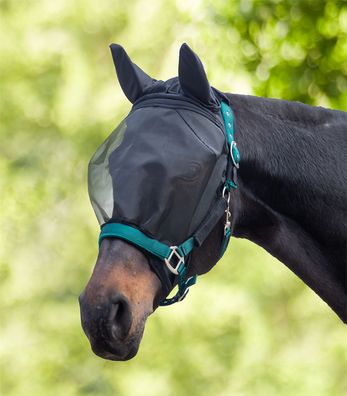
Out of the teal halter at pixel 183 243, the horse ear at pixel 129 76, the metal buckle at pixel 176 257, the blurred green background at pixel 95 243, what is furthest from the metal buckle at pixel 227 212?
the blurred green background at pixel 95 243

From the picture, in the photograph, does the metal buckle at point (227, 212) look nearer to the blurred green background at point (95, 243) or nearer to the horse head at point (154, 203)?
the horse head at point (154, 203)

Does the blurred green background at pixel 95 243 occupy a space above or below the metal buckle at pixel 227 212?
below

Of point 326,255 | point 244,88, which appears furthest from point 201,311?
point 326,255

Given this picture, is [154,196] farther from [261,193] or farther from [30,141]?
[30,141]

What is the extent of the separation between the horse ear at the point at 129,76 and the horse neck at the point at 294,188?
316 millimetres

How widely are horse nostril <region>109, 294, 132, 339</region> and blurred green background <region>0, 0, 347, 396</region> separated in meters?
3.53

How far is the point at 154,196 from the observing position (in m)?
2.86

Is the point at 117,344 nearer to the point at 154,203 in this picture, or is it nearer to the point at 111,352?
the point at 111,352

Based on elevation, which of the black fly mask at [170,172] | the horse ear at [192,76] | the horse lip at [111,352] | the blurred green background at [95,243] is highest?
the horse ear at [192,76]

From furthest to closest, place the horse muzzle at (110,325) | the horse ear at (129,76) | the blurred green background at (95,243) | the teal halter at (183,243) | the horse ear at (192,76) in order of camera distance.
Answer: the blurred green background at (95,243)
the horse ear at (129,76)
the horse ear at (192,76)
the teal halter at (183,243)
the horse muzzle at (110,325)

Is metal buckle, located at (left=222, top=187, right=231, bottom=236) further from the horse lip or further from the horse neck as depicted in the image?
the horse lip

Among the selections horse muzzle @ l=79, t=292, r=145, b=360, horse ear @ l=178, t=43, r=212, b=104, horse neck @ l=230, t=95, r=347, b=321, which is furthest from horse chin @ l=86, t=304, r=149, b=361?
horse ear @ l=178, t=43, r=212, b=104

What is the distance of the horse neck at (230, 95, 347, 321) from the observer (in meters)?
3.20

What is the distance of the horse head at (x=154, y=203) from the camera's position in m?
2.75
